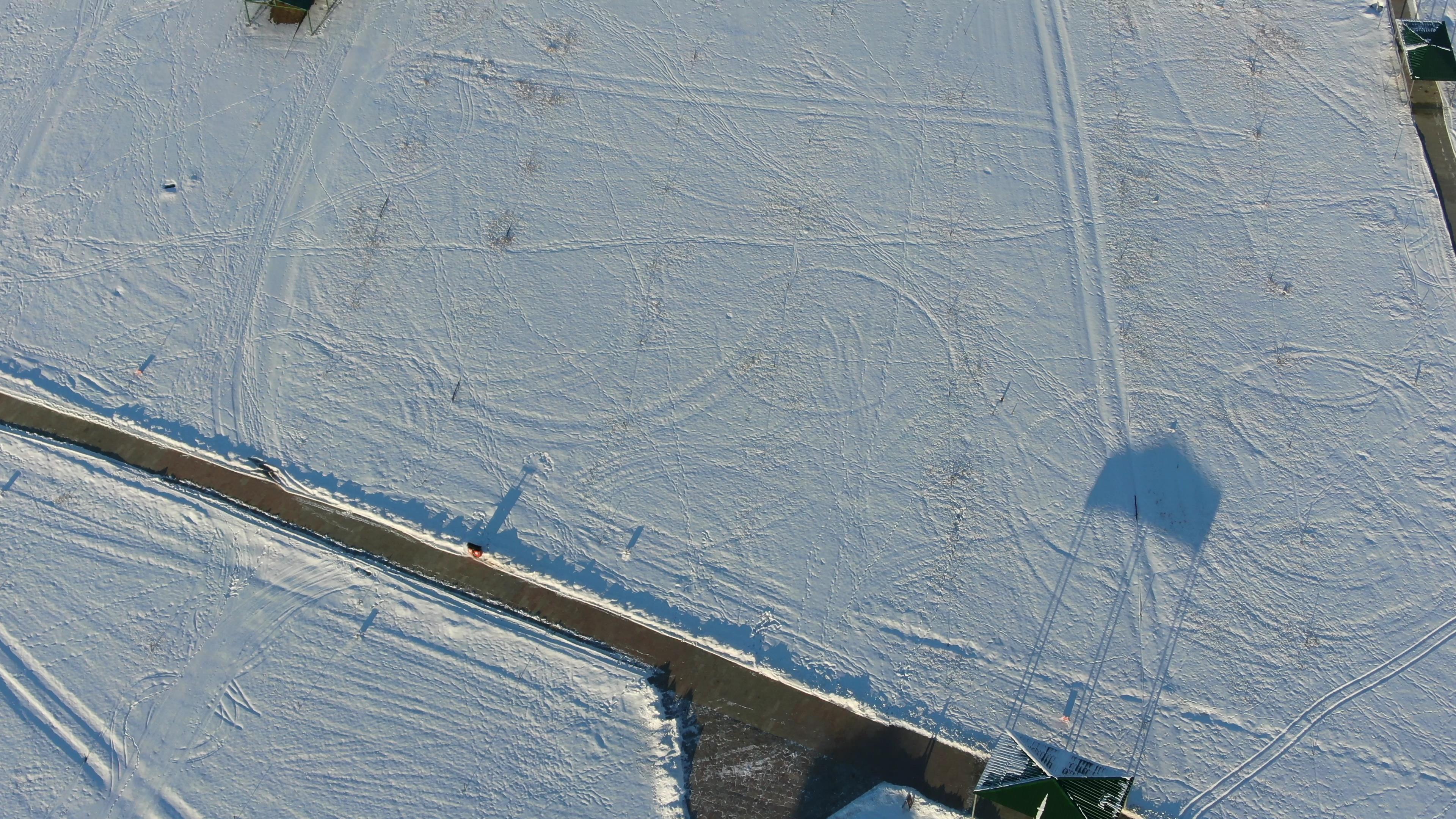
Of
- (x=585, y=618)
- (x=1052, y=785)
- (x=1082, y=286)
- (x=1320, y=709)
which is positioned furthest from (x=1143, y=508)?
(x=585, y=618)

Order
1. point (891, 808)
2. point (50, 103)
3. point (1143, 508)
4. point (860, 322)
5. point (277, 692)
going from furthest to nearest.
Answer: point (50, 103)
point (860, 322)
point (1143, 508)
point (277, 692)
point (891, 808)

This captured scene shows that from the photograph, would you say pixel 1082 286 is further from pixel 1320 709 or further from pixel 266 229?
pixel 266 229

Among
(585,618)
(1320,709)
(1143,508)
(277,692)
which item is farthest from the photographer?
(1143,508)

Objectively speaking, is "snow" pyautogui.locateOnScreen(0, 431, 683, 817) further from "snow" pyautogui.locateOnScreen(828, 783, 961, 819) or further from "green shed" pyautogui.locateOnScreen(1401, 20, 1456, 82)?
"green shed" pyautogui.locateOnScreen(1401, 20, 1456, 82)

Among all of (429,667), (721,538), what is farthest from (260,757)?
(721,538)

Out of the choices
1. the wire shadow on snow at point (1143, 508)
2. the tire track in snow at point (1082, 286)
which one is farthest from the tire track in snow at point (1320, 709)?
the tire track in snow at point (1082, 286)

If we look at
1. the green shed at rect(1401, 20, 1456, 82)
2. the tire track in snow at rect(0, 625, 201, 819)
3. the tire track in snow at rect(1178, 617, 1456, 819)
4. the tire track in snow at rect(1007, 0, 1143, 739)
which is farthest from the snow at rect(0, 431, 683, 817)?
the green shed at rect(1401, 20, 1456, 82)

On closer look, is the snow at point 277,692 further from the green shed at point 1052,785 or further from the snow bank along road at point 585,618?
the green shed at point 1052,785

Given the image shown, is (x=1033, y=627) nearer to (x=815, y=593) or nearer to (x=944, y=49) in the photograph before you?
(x=815, y=593)

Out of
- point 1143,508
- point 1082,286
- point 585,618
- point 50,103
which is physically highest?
point 1082,286
